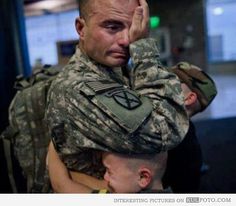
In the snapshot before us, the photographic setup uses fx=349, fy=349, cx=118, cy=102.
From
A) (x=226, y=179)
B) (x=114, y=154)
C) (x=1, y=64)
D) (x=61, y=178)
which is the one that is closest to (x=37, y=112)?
(x=61, y=178)

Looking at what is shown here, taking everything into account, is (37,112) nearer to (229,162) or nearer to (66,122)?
(66,122)

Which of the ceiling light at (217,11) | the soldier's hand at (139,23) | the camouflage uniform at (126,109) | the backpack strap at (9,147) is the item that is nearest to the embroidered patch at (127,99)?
the camouflage uniform at (126,109)

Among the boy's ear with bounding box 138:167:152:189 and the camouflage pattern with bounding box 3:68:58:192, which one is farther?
the camouflage pattern with bounding box 3:68:58:192

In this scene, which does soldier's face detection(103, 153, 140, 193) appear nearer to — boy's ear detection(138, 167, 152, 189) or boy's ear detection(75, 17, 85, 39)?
boy's ear detection(138, 167, 152, 189)

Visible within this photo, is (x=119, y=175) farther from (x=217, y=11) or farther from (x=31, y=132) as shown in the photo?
(x=217, y=11)

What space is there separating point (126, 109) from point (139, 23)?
17cm

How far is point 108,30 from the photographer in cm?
70

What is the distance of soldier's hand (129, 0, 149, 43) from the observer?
68 centimetres

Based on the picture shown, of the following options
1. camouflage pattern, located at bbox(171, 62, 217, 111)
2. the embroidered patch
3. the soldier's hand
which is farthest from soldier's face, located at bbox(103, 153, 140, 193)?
camouflage pattern, located at bbox(171, 62, 217, 111)

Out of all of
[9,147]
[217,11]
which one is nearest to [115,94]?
[9,147]

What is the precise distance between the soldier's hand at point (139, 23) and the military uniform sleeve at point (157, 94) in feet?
0.05

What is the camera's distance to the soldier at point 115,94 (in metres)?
0.65

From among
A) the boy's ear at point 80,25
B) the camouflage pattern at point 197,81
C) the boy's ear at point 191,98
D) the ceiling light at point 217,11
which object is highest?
the boy's ear at point 80,25

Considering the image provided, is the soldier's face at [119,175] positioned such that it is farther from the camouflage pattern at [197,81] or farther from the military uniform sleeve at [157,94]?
the camouflage pattern at [197,81]
